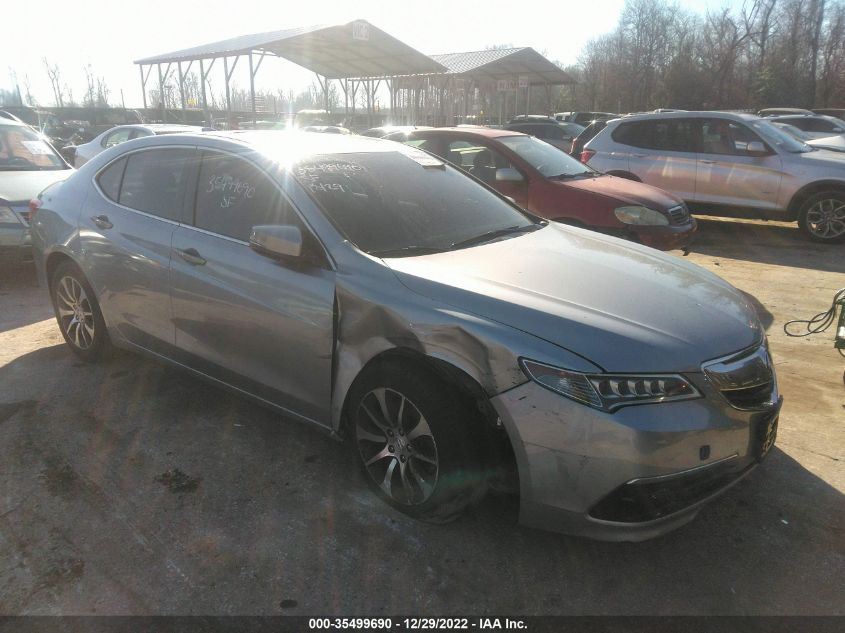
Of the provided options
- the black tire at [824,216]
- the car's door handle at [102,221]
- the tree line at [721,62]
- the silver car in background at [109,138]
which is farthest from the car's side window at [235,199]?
the tree line at [721,62]

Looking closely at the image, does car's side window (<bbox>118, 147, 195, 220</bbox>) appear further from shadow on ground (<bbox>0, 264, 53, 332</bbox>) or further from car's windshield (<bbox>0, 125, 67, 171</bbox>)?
car's windshield (<bbox>0, 125, 67, 171</bbox>)

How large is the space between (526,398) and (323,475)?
4.47 ft

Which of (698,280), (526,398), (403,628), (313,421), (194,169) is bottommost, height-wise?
(403,628)

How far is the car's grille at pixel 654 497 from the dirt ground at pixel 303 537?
36cm

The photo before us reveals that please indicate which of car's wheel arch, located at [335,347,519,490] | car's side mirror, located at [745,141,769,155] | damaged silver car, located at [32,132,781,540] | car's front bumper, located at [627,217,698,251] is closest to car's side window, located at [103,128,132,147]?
damaged silver car, located at [32,132,781,540]

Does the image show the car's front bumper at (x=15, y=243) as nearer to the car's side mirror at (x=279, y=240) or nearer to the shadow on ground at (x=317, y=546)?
the shadow on ground at (x=317, y=546)

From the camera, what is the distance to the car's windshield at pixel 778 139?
886 cm

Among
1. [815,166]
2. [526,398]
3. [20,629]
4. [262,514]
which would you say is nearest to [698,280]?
[526,398]

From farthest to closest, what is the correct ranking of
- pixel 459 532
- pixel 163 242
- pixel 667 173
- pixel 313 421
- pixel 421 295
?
pixel 667 173, pixel 163 242, pixel 313 421, pixel 459 532, pixel 421 295

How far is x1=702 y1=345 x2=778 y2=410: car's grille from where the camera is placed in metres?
2.37

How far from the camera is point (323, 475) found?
319 centimetres

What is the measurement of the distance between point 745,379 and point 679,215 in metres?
4.74

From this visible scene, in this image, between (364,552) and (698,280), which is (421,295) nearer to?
(364,552)

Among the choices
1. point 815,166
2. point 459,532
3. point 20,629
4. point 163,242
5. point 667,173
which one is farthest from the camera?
point 667,173
